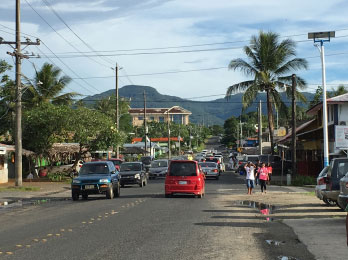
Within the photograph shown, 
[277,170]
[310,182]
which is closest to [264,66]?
[277,170]

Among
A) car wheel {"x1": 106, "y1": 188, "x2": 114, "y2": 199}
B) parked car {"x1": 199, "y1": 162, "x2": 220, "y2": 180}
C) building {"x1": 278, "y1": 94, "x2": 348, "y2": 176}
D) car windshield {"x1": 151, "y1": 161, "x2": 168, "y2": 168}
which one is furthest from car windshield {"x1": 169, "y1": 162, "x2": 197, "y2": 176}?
car windshield {"x1": 151, "y1": 161, "x2": 168, "y2": 168}

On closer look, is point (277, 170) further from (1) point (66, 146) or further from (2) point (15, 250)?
(2) point (15, 250)

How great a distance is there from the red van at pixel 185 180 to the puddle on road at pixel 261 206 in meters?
2.26

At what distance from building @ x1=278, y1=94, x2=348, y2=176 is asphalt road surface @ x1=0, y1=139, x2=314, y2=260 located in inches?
713

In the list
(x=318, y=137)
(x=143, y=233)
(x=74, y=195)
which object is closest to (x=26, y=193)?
(x=74, y=195)

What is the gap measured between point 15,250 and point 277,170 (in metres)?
40.5

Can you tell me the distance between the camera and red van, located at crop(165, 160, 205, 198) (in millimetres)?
23438

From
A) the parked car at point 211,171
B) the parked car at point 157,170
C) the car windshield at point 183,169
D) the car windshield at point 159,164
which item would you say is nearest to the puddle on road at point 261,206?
the car windshield at point 183,169

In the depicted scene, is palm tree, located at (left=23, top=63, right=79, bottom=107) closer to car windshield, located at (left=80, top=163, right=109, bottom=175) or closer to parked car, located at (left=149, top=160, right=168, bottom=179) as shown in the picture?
parked car, located at (left=149, top=160, right=168, bottom=179)

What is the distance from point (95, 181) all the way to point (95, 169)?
127 centimetres

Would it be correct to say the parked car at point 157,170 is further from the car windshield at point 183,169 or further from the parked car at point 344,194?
the parked car at point 344,194

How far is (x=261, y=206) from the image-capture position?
20.1 m

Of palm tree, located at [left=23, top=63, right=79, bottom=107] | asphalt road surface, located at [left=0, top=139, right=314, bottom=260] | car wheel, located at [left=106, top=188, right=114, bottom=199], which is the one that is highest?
palm tree, located at [left=23, top=63, right=79, bottom=107]

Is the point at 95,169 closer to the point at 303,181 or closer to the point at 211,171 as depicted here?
the point at 303,181
